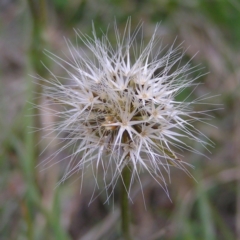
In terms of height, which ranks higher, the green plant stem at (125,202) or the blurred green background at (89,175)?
the blurred green background at (89,175)

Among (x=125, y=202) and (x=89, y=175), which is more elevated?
(x=89, y=175)

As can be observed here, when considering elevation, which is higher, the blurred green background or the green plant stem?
the blurred green background

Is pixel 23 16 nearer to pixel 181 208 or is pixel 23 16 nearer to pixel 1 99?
pixel 1 99

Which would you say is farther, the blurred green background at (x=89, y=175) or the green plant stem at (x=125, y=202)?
the blurred green background at (x=89, y=175)

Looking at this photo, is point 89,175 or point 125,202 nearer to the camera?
point 125,202

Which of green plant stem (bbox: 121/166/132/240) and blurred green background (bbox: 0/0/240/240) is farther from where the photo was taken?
blurred green background (bbox: 0/0/240/240)
